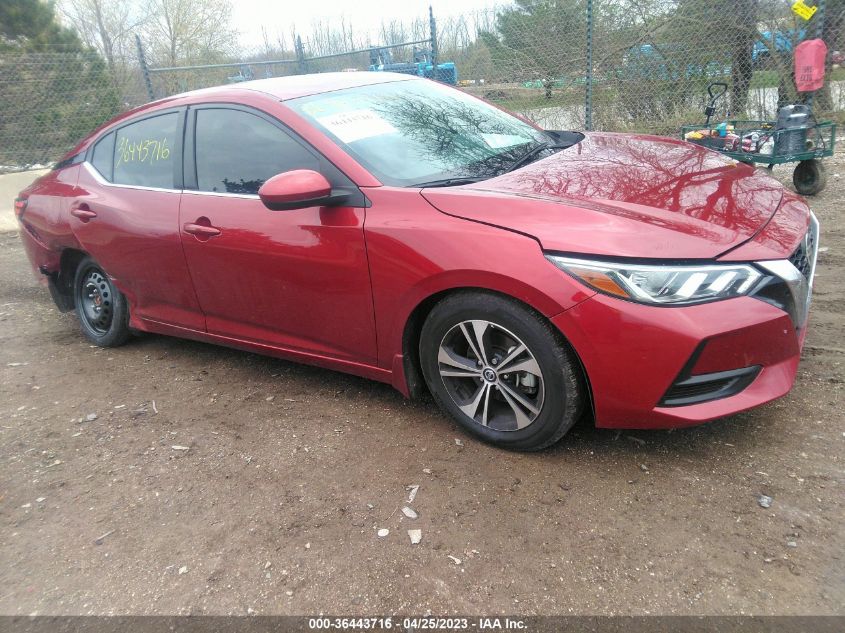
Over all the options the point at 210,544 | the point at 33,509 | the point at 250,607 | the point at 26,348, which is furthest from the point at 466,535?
the point at 26,348

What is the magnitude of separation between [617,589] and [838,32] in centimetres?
898

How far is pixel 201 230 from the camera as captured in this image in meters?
3.39

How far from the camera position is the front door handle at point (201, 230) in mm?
3344

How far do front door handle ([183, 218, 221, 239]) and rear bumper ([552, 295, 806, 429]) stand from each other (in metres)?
1.90

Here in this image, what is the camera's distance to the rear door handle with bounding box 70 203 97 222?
3994mm

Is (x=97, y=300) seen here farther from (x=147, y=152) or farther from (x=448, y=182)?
(x=448, y=182)

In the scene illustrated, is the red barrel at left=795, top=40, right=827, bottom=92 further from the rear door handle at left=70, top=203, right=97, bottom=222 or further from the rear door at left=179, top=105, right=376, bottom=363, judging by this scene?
the rear door handle at left=70, top=203, right=97, bottom=222

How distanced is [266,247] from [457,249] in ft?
3.53

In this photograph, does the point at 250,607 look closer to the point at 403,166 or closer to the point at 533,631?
the point at 533,631

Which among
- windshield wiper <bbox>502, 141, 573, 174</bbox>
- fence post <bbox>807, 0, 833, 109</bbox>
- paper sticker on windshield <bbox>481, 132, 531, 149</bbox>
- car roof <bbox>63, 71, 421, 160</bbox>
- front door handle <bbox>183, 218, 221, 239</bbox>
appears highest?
fence post <bbox>807, 0, 833, 109</bbox>

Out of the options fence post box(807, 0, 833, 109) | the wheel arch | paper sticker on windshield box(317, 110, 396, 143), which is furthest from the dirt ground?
fence post box(807, 0, 833, 109)

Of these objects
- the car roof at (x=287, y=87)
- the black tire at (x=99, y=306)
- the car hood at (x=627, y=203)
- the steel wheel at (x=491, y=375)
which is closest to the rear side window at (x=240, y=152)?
the car roof at (x=287, y=87)

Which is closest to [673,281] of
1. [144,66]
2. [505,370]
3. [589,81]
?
[505,370]

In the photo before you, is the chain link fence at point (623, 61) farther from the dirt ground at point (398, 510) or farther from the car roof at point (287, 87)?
the dirt ground at point (398, 510)
